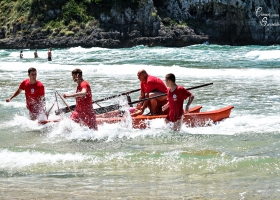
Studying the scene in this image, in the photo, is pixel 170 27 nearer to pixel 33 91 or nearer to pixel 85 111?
pixel 33 91

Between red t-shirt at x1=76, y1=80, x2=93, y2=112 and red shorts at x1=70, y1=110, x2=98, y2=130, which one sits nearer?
red t-shirt at x1=76, y1=80, x2=93, y2=112

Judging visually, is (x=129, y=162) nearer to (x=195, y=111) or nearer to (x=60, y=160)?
(x=60, y=160)

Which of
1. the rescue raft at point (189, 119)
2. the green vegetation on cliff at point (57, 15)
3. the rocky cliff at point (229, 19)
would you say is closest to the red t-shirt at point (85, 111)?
the rescue raft at point (189, 119)

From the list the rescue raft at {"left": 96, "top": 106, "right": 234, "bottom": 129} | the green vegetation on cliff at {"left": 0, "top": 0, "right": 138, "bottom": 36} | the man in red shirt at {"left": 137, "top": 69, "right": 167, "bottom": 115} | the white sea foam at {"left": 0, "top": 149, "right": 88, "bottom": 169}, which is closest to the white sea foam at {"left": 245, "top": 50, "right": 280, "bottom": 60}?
the green vegetation on cliff at {"left": 0, "top": 0, "right": 138, "bottom": 36}

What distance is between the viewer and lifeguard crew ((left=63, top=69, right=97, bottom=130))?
321 inches

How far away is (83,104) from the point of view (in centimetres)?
851

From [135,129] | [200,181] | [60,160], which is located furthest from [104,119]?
[200,181]

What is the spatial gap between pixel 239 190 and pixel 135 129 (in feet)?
14.5

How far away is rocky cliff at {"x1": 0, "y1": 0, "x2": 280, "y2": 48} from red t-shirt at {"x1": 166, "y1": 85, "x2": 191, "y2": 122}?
136 ft

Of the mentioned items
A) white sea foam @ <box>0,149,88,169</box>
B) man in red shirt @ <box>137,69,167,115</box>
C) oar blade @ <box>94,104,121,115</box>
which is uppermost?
man in red shirt @ <box>137,69,167,115</box>

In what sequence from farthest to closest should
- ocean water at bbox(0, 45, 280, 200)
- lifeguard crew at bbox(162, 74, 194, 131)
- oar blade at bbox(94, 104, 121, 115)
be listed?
oar blade at bbox(94, 104, 121, 115) < lifeguard crew at bbox(162, 74, 194, 131) < ocean water at bbox(0, 45, 280, 200)

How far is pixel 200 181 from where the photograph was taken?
5.98 m

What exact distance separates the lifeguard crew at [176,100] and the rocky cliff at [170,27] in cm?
4145

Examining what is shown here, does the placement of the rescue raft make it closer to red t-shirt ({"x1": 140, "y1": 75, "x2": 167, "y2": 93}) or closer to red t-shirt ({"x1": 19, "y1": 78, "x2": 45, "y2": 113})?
red t-shirt ({"x1": 140, "y1": 75, "x2": 167, "y2": 93})
